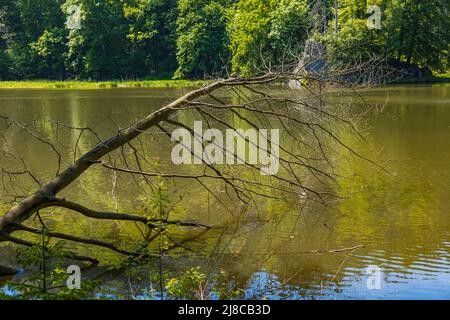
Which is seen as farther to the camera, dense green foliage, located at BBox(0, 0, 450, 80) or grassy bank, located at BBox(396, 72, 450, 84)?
dense green foliage, located at BBox(0, 0, 450, 80)

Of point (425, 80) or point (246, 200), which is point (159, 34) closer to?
point (425, 80)

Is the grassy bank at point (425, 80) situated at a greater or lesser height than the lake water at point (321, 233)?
greater

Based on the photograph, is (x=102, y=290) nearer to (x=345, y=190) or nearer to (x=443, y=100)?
(x=345, y=190)

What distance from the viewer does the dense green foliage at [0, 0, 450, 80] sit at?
44.2 m

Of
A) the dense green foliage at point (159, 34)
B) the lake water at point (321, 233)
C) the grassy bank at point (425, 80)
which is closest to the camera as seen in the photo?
the lake water at point (321, 233)

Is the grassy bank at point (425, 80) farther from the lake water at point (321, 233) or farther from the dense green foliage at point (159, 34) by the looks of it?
the lake water at point (321, 233)

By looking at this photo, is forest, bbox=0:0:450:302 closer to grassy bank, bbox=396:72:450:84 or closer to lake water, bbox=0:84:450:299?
lake water, bbox=0:84:450:299

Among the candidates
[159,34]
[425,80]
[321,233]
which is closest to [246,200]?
[321,233]

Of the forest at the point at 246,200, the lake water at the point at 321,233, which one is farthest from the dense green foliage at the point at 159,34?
the lake water at the point at 321,233

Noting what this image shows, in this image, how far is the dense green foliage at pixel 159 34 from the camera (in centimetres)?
4416

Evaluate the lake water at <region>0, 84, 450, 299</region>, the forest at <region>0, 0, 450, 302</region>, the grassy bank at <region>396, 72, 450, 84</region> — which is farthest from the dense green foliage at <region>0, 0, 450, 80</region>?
the lake water at <region>0, 84, 450, 299</region>

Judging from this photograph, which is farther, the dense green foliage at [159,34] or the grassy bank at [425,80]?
the dense green foliage at [159,34]
